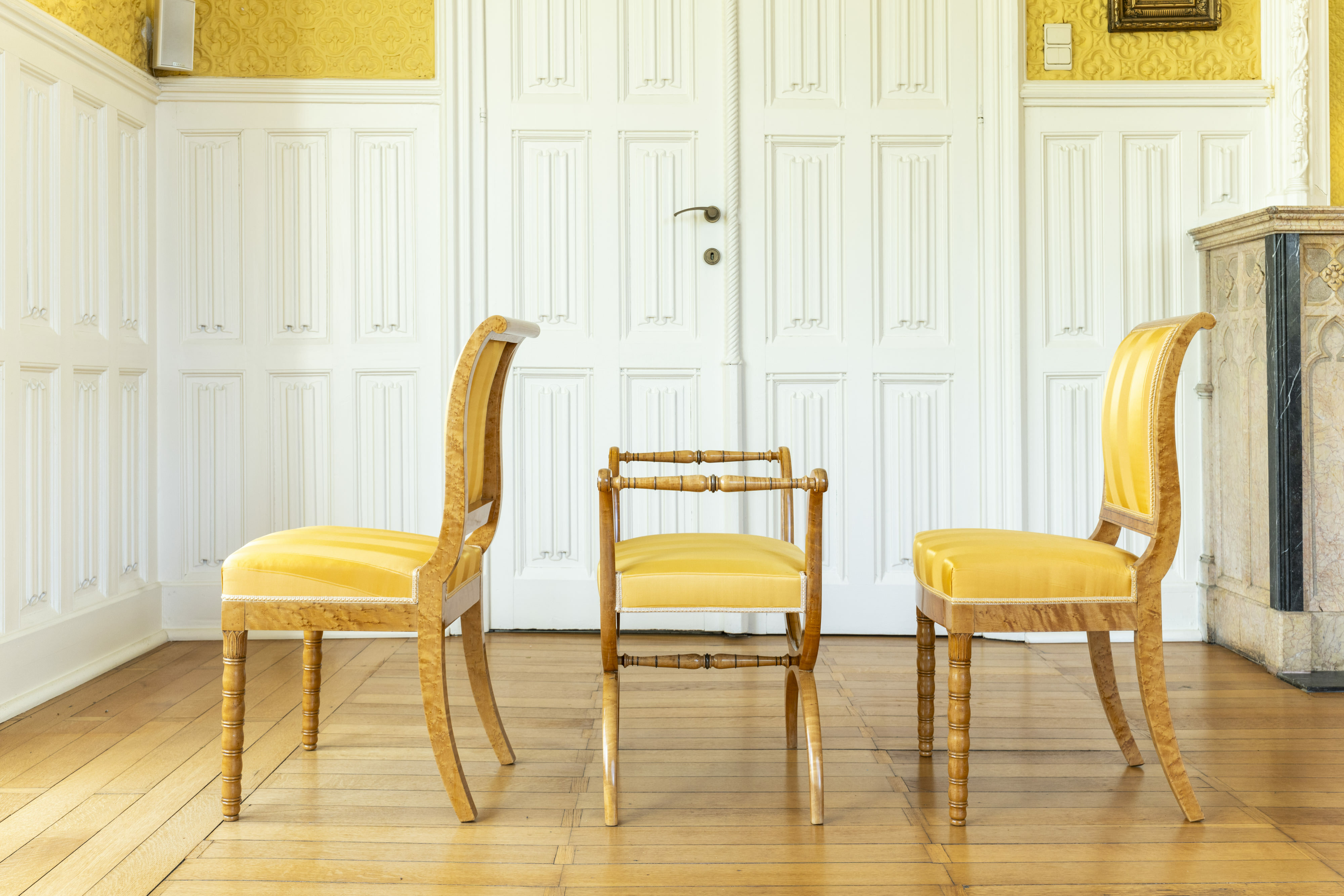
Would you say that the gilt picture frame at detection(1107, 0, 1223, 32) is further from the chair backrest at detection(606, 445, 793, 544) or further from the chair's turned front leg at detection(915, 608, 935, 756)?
the chair's turned front leg at detection(915, 608, 935, 756)

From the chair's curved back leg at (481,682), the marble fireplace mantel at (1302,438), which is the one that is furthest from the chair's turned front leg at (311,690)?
the marble fireplace mantel at (1302,438)

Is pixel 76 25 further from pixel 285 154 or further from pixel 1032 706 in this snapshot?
pixel 1032 706

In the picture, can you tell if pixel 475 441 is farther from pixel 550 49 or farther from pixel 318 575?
pixel 550 49

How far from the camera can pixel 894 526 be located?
3.55 m

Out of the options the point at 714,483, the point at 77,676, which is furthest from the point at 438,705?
the point at 77,676

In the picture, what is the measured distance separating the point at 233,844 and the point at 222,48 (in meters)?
2.81

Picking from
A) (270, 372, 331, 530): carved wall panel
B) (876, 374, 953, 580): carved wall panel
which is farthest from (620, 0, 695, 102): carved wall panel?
(270, 372, 331, 530): carved wall panel

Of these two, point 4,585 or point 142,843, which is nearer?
point 142,843

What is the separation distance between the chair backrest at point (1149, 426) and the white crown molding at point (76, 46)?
9.62ft

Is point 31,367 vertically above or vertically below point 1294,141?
below

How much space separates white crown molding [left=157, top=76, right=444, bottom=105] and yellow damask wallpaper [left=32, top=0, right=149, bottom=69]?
0.14m

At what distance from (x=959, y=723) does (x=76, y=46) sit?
307 cm

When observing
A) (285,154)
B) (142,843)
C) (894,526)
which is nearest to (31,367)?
(285,154)

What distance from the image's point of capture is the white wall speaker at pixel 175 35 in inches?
134
